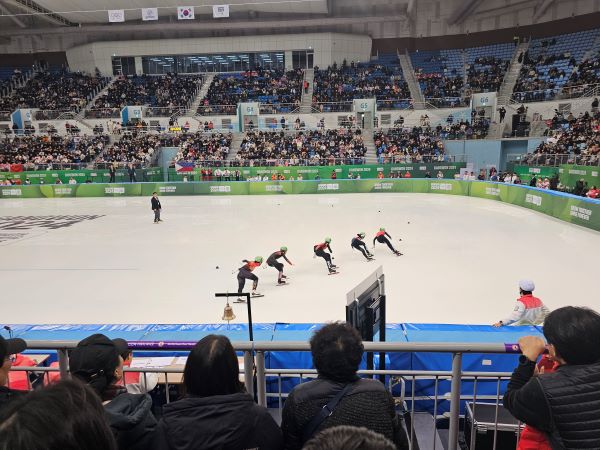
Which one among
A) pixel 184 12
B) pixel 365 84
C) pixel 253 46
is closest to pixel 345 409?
pixel 184 12

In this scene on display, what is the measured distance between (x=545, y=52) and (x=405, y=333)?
133 feet

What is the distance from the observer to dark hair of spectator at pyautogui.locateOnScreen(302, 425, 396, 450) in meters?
1.01

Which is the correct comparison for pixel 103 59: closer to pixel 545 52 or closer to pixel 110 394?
pixel 545 52

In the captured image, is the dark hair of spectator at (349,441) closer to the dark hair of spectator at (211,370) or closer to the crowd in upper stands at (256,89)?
the dark hair of spectator at (211,370)

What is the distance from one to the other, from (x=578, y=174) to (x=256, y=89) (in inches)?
1189

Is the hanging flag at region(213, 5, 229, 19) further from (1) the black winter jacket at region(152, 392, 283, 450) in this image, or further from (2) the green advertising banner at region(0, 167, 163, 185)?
(1) the black winter jacket at region(152, 392, 283, 450)

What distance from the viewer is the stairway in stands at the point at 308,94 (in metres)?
A: 38.2

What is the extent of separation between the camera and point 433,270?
10.4 meters

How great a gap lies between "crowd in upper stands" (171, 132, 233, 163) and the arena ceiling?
37.7ft

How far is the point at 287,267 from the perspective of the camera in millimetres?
11102

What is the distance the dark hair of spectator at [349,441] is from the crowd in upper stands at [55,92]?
151ft

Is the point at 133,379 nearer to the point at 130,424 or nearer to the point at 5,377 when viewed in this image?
the point at 5,377

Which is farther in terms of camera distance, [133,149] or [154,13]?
[133,149]

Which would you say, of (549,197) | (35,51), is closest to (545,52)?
(549,197)
